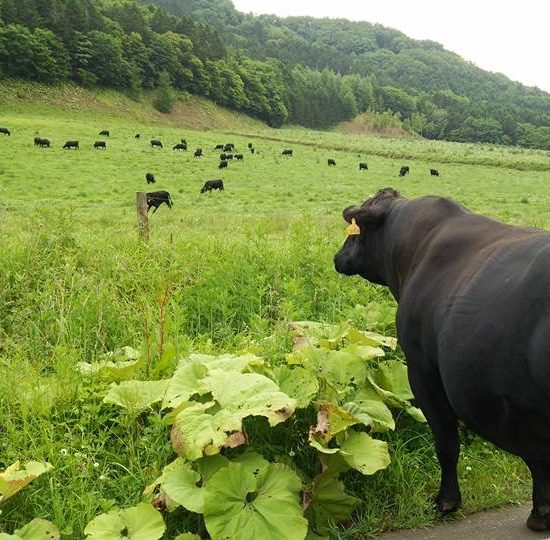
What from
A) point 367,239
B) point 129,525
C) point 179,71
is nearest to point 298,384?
point 129,525

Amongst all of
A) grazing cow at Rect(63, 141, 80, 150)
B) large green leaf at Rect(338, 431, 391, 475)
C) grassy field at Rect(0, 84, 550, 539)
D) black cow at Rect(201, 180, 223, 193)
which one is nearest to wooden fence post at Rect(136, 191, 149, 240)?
grassy field at Rect(0, 84, 550, 539)

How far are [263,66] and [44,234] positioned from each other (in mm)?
124481

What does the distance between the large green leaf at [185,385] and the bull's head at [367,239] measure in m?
1.88

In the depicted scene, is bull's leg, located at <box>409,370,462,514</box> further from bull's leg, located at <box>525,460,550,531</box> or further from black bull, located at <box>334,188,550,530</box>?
bull's leg, located at <box>525,460,550,531</box>

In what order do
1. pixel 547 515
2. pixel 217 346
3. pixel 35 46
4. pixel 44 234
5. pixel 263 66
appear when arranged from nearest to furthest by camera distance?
pixel 547 515, pixel 217 346, pixel 44 234, pixel 35 46, pixel 263 66

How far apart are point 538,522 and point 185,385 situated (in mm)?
2478

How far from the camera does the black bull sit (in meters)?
3.02

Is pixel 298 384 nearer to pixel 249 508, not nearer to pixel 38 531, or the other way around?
A: pixel 249 508

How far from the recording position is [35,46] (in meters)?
80.5

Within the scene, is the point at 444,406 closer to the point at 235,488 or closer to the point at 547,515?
the point at 547,515

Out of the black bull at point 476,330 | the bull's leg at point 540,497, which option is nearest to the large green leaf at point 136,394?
the black bull at point 476,330

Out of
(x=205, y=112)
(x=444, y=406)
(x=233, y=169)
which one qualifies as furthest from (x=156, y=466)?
(x=205, y=112)

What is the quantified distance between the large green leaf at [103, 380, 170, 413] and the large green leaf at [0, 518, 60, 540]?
1046 mm

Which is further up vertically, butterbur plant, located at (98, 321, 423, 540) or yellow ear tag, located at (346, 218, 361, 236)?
yellow ear tag, located at (346, 218, 361, 236)
